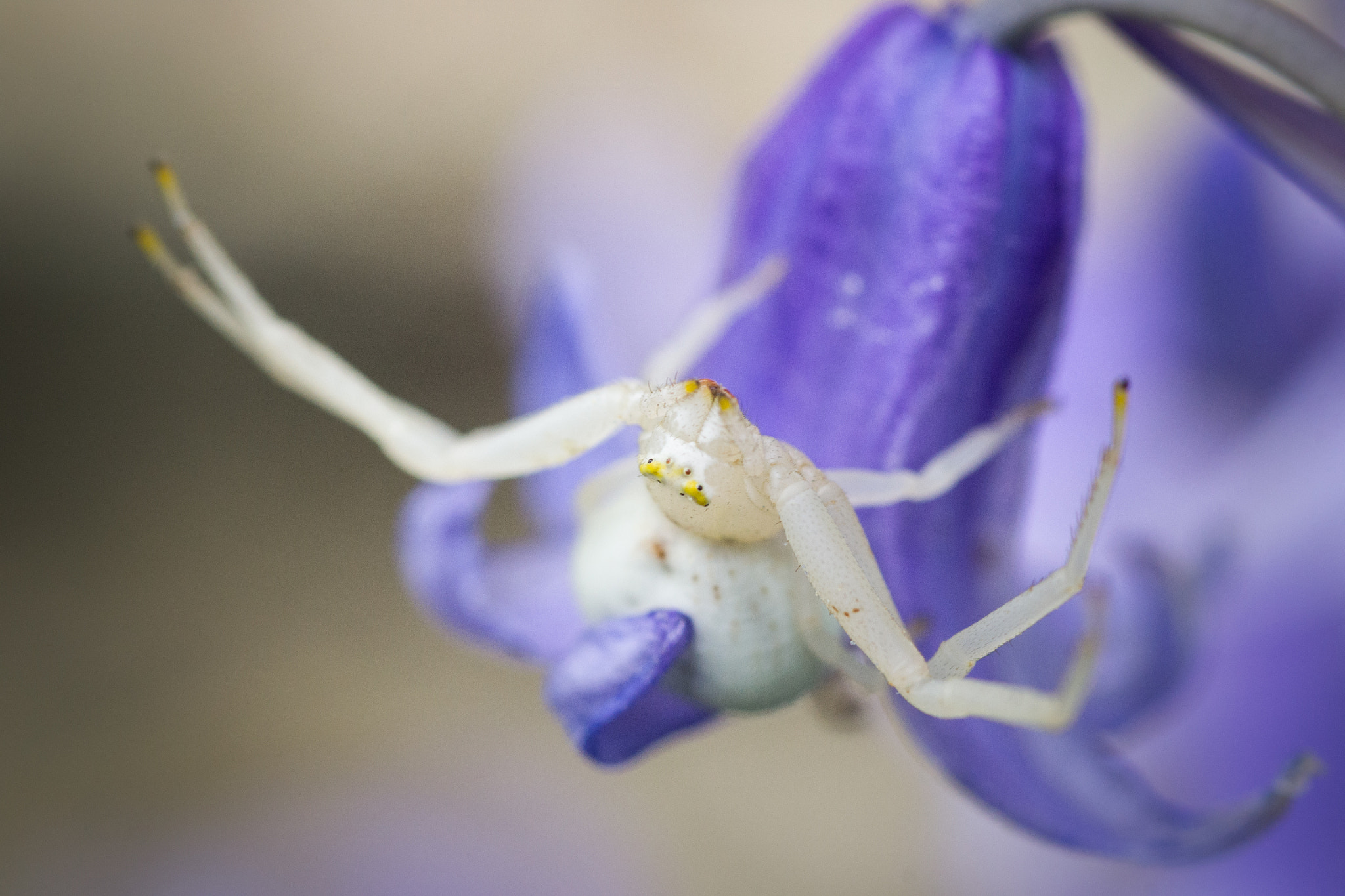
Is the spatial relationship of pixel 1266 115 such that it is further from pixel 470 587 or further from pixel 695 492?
pixel 470 587

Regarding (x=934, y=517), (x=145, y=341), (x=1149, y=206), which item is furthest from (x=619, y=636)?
(x=145, y=341)

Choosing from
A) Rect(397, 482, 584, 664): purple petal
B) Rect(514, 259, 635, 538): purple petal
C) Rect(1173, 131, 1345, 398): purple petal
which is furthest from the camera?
Rect(1173, 131, 1345, 398): purple petal

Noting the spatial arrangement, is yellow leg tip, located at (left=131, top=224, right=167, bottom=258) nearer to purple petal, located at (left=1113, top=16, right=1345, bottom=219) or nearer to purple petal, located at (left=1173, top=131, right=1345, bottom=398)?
purple petal, located at (left=1113, top=16, right=1345, bottom=219)

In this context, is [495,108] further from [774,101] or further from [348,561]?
[348,561]

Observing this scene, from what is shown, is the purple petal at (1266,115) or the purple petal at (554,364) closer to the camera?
the purple petal at (1266,115)

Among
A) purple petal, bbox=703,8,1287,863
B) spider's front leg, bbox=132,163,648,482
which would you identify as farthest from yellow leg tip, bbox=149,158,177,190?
purple petal, bbox=703,8,1287,863

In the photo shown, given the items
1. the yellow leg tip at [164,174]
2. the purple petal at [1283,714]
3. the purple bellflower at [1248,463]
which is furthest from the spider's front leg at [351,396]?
the purple petal at [1283,714]

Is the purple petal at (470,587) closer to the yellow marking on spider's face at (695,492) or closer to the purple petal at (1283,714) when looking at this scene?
the yellow marking on spider's face at (695,492)
